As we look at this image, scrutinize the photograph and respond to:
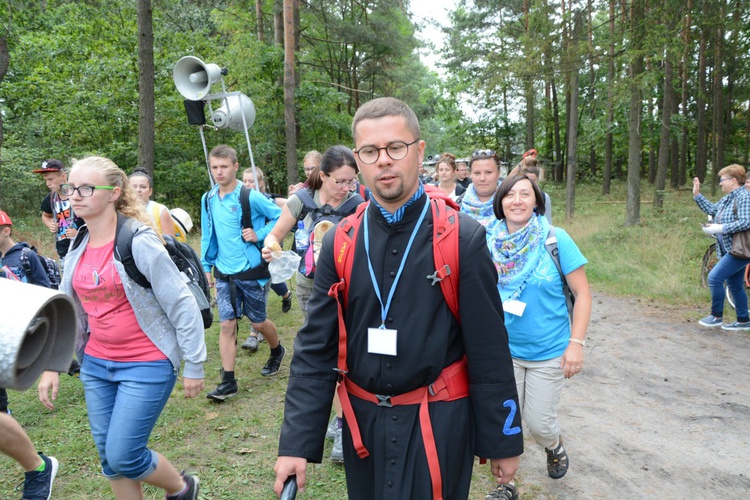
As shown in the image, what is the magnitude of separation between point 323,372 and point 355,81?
97.3ft

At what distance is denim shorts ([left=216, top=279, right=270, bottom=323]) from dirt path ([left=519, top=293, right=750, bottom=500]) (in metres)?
2.78

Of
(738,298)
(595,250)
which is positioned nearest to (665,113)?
(595,250)

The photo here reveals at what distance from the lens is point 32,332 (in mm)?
1176

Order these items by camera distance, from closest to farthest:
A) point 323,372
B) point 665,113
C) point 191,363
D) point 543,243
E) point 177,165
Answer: point 323,372, point 191,363, point 543,243, point 665,113, point 177,165

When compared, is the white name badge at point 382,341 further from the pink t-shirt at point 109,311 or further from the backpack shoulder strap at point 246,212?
the backpack shoulder strap at point 246,212

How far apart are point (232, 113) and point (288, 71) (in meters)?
8.32

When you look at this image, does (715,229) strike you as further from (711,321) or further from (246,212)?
(246,212)

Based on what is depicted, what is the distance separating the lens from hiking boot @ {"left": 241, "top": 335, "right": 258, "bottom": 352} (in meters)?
6.91

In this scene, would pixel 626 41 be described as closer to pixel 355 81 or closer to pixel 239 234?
pixel 239 234

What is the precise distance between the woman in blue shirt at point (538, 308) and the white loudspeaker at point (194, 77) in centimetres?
605

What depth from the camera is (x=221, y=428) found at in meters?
4.83

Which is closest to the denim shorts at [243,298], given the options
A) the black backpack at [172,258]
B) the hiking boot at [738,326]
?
the black backpack at [172,258]

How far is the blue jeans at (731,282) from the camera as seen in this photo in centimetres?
743

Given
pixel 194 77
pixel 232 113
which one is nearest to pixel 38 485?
pixel 194 77
